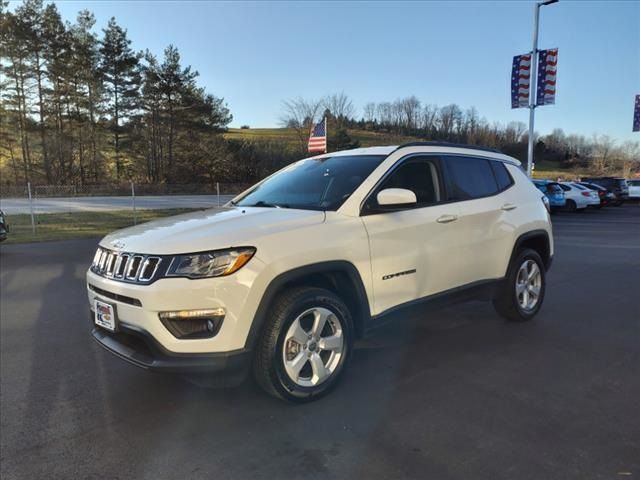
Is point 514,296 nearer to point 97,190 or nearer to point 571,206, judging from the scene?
point 571,206

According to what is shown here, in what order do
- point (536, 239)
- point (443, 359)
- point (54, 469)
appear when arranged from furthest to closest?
point (536, 239) < point (443, 359) < point (54, 469)

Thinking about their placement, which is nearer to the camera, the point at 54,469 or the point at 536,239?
the point at 54,469

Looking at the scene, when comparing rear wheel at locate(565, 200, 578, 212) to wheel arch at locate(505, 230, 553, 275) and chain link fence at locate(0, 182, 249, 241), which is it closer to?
chain link fence at locate(0, 182, 249, 241)

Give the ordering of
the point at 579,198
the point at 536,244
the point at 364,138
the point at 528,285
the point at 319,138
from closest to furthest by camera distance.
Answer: the point at 528,285, the point at 536,244, the point at 319,138, the point at 579,198, the point at 364,138

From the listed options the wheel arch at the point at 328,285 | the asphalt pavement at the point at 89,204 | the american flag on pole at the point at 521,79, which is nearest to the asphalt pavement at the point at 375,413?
the wheel arch at the point at 328,285

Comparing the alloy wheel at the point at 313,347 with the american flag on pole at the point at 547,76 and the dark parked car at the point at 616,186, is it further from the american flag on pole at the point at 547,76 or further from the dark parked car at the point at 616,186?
the dark parked car at the point at 616,186

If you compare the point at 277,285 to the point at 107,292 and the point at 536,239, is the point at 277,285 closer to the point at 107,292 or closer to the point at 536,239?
the point at 107,292

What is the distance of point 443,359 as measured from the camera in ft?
13.5

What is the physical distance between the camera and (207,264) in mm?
2850

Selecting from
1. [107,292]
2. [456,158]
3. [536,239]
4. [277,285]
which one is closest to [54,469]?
[107,292]

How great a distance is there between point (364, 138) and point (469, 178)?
243 feet

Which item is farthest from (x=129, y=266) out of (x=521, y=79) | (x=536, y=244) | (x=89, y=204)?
(x=521, y=79)

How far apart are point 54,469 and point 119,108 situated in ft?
162

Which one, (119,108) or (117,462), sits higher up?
(119,108)
